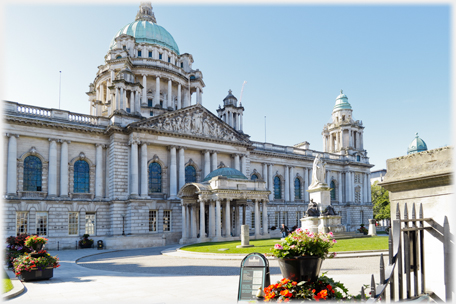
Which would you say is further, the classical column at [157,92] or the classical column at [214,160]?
the classical column at [157,92]

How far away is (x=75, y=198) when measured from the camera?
43.7 meters

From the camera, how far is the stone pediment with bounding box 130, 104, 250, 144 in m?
47.4

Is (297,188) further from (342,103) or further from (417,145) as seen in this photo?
(417,145)

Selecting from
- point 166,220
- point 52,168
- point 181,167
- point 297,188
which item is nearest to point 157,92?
point 181,167

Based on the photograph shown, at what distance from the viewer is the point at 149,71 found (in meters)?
65.2

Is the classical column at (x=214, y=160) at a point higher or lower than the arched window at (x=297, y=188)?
higher

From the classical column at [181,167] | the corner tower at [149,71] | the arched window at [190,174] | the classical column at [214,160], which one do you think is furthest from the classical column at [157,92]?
the classical column at [181,167]

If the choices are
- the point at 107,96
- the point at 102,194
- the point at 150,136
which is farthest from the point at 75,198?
the point at 107,96

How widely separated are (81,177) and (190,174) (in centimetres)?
1413

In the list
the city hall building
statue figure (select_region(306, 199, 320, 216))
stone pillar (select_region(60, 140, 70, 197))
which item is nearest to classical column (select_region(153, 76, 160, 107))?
the city hall building

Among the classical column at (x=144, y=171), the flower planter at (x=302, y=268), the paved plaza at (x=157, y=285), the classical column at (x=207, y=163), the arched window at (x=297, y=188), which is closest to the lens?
the flower planter at (x=302, y=268)

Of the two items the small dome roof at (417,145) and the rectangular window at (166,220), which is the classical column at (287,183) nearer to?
the rectangular window at (166,220)

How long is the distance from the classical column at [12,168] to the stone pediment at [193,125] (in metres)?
Result: 12.7

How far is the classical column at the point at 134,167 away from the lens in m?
44.5
